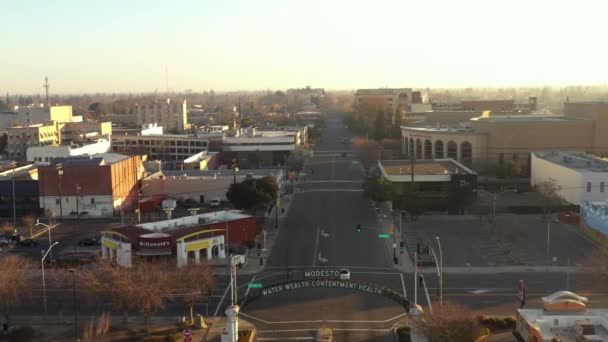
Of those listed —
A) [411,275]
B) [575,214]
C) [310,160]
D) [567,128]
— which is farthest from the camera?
[310,160]

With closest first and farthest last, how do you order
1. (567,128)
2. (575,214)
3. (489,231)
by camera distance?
1. (489,231)
2. (575,214)
3. (567,128)

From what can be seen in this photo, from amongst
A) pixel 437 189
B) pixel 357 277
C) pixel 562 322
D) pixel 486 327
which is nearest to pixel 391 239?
pixel 357 277

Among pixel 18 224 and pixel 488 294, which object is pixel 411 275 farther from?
pixel 18 224

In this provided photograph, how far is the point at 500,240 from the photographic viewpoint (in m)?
39.8

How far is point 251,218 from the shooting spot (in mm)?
39406

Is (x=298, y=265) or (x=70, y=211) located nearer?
(x=298, y=265)

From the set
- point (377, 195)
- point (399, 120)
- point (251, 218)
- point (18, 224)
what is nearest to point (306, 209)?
point (377, 195)

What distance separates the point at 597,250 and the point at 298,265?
16.7m

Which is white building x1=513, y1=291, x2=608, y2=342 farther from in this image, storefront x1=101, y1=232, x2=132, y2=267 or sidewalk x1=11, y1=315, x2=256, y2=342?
storefront x1=101, y1=232, x2=132, y2=267

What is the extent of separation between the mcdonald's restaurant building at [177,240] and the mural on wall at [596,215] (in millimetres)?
20559

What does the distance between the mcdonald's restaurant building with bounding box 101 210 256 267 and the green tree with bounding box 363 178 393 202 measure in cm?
1270

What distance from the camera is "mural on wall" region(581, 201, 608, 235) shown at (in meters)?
38.5

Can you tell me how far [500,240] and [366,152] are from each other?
41.5 m

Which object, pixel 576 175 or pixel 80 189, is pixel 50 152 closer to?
pixel 80 189
